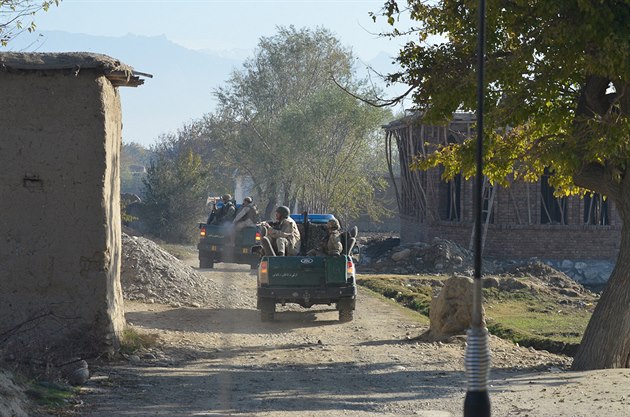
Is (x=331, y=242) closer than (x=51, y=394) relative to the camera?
No

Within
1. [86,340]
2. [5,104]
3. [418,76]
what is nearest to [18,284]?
[86,340]

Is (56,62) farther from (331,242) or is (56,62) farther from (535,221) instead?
(535,221)

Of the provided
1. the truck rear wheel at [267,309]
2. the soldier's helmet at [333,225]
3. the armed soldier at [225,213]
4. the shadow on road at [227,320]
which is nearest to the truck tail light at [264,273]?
the truck rear wheel at [267,309]

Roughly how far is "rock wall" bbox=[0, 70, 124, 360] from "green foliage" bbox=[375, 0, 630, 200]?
4537 mm

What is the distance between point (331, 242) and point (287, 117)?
32650 mm

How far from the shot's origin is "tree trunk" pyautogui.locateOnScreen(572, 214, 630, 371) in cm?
1458

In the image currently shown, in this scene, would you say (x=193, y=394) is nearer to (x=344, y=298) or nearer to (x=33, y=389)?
(x=33, y=389)

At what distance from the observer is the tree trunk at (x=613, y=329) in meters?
14.6

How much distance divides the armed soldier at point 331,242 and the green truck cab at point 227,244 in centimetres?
950

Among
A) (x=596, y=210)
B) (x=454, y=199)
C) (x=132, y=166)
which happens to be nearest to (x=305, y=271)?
(x=454, y=199)

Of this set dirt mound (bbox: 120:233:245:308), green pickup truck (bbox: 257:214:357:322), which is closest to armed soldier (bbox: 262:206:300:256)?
green pickup truck (bbox: 257:214:357:322)

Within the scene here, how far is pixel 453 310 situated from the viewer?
1714cm

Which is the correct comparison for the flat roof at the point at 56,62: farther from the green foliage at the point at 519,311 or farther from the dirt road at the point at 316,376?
the green foliage at the point at 519,311

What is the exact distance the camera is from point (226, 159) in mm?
61000
